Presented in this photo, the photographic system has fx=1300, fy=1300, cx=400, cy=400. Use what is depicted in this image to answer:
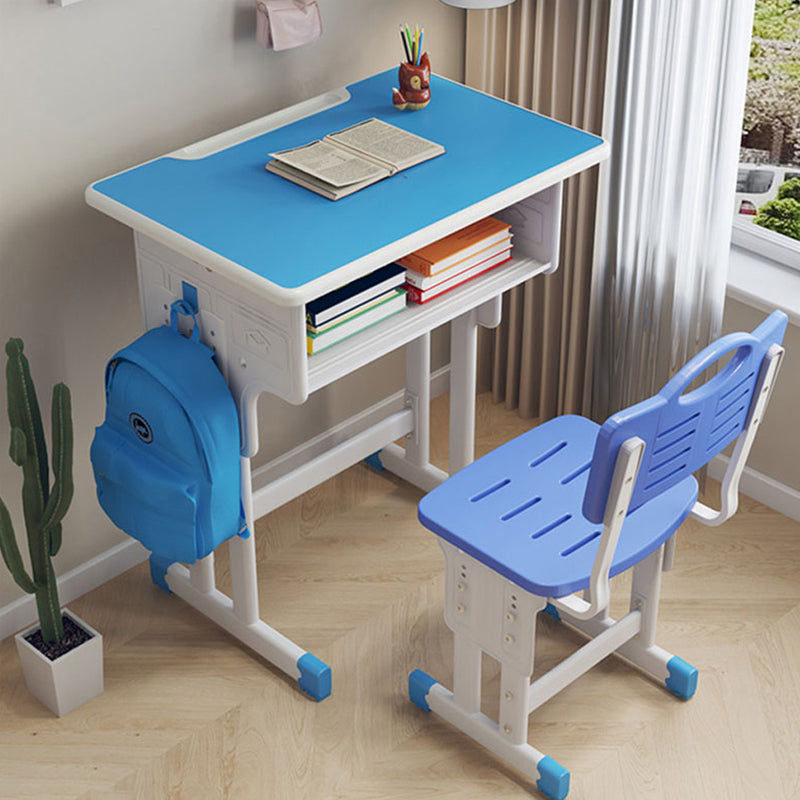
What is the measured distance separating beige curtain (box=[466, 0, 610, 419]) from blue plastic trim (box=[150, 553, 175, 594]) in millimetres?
1107

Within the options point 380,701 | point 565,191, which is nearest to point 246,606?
point 380,701

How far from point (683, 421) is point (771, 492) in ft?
4.16

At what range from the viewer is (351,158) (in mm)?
2504

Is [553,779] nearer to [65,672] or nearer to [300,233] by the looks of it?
[65,672]

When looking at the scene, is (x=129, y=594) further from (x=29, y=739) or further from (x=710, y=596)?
(x=710, y=596)

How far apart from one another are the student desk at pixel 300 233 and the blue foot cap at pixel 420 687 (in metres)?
0.18

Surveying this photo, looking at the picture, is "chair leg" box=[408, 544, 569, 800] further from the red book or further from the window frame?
the window frame

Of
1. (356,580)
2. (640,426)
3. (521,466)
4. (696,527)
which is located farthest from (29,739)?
(696,527)

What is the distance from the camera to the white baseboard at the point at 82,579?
285 centimetres

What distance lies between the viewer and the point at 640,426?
1.99 meters

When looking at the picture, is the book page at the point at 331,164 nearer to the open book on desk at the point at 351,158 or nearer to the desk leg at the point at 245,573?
the open book on desk at the point at 351,158

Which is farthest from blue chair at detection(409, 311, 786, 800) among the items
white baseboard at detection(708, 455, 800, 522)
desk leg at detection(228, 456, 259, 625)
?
white baseboard at detection(708, 455, 800, 522)

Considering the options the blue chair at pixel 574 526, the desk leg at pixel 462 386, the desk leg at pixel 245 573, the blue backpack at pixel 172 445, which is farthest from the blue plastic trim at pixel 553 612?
the blue backpack at pixel 172 445

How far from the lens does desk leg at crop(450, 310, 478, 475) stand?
2943mm
